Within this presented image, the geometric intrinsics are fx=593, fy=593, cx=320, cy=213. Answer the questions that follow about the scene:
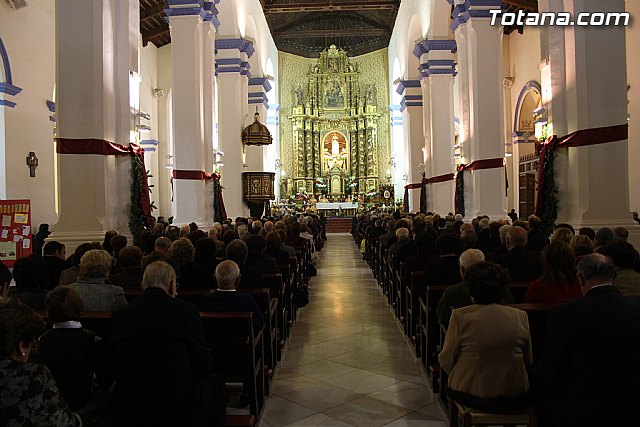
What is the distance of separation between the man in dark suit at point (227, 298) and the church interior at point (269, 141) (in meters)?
0.75

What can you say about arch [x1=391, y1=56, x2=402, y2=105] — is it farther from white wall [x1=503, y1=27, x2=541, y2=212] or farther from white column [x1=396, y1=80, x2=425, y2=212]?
white wall [x1=503, y1=27, x2=541, y2=212]

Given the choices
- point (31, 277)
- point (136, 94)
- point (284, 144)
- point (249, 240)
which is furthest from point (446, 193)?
point (284, 144)

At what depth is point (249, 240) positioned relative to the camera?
6918 millimetres

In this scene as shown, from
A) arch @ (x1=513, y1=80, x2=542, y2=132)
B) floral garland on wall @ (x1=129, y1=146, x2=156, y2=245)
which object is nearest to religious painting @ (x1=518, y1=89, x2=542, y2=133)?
arch @ (x1=513, y1=80, x2=542, y2=132)

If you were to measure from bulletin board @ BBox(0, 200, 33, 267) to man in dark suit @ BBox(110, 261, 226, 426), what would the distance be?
6116 mm

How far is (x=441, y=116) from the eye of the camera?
16.3 m

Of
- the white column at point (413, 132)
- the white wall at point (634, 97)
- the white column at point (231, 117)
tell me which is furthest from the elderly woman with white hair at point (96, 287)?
the white column at point (413, 132)

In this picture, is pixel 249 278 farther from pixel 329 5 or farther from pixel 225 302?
pixel 329 5

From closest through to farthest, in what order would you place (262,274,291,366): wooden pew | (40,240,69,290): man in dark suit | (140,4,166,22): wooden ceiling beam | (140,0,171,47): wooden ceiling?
(40,240,69,290): man in dark suit < (262,274,291,366): wooden pew < (140,0,171,47): wooden ceiling < (140,4,166,22): wooden ceiling beam

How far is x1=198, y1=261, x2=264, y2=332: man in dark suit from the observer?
13.8 feet

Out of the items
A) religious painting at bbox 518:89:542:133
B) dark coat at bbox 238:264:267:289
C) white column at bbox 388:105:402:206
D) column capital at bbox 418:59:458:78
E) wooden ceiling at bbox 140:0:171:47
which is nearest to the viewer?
dark coat at bbox 238:264:267:289

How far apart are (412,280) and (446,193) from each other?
1075 cm

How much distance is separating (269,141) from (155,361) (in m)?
14.3

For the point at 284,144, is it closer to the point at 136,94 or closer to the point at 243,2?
the point at 243,2
